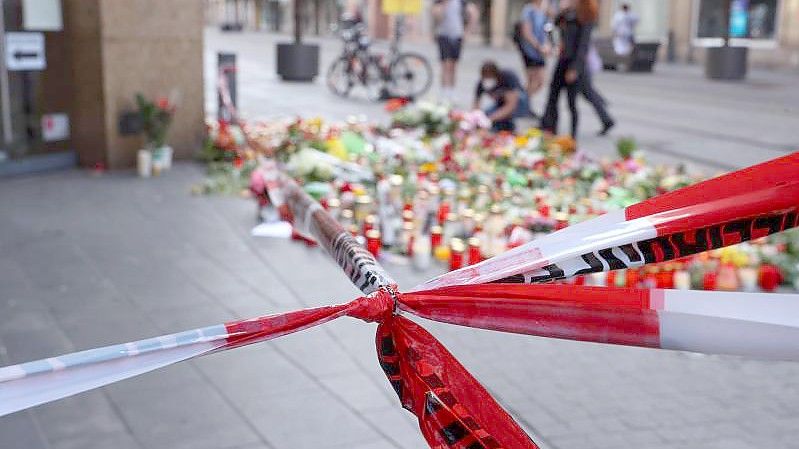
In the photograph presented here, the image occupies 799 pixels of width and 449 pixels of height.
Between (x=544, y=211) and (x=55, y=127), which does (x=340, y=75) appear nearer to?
(x=55, y=127)

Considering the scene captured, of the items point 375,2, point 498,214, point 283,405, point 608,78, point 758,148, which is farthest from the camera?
point 375,2

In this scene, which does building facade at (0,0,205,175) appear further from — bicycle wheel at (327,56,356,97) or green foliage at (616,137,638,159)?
bicycle wheel at (327,56,356,97)

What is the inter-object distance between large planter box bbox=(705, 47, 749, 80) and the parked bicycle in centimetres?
874

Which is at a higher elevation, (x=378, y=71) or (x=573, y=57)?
(x=573, y=57)

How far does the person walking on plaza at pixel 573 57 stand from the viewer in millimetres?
10969

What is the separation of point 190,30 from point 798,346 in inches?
329

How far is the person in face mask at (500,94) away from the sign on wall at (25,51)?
15.1 feet

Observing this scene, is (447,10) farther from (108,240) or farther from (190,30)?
(108,240)

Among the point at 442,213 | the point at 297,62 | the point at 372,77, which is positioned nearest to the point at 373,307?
the point at 442,213

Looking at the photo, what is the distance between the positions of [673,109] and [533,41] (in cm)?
357

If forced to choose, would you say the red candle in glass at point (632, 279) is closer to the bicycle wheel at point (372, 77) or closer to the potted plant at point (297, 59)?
the bicycle wheel at point (372, 77)

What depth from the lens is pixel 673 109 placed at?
50.2 ft

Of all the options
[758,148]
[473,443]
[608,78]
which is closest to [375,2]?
[608,78]

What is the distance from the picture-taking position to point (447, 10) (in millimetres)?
14492
